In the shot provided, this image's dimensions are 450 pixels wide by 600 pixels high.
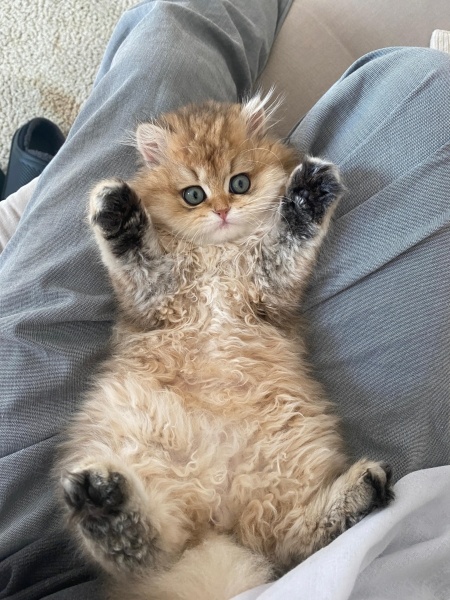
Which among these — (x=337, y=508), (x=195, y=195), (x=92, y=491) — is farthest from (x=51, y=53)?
(x=337, y=508)

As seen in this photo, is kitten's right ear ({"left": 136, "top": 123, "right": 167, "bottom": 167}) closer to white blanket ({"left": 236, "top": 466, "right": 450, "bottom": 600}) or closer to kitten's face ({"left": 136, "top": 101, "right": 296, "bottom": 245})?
kitten's face ({"left": 136, "top": 101, "right": 296, "bottom": 245})

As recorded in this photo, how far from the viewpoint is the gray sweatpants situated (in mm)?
1223

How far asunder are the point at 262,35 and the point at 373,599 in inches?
70.5

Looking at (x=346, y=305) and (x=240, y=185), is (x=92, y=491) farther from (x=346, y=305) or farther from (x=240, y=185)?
(x=240, y=185)

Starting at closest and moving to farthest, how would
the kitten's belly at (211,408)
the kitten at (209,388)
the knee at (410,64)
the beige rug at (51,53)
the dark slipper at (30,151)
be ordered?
the kitten at (209,388) → the kitten's belly at (211,408) → the knee at (410,64) → the dark slipper at (30,151) → the beige rug at (51,53)

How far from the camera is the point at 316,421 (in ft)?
4.19

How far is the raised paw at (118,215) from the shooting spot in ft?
4.03

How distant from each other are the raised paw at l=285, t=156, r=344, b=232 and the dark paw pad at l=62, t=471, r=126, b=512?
0.76 m

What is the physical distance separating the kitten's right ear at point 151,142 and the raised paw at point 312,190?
379mm

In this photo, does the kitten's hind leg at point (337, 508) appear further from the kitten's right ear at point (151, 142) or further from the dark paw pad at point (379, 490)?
the kitten's right ear at point (151, 142)

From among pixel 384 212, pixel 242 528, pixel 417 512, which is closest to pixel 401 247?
pixel 384 212

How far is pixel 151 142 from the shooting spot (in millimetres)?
1434

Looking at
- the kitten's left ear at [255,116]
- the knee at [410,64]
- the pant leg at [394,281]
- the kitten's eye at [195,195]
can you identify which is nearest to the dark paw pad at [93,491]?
the pant leg at [394,281]

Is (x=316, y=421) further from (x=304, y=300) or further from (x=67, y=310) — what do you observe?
(x=67, y=310)
